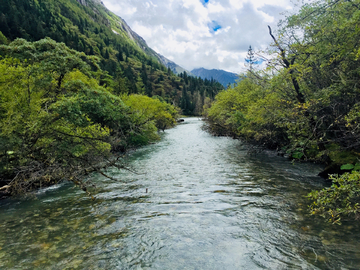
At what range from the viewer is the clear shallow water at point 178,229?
18.1 ft

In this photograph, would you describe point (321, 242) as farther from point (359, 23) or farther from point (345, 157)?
point (359, 23)

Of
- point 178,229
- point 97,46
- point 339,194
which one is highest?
point 97,46

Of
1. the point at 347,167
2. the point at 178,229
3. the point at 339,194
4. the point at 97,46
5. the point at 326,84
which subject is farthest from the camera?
the point at 97,46

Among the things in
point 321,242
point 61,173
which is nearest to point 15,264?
point 61,173

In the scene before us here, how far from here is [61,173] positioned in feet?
32.3

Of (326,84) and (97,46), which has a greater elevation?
(97,46)

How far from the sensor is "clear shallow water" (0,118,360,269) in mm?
5527

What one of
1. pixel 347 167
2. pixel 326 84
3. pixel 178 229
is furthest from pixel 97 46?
pixel 178 229

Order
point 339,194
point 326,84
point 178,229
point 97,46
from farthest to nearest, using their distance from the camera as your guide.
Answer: point 97,46
point 326,84
point 178,229
point 339,194

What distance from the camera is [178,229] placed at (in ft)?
23.7

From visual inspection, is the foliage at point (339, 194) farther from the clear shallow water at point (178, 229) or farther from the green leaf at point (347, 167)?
the green leaf at point (347, 167)

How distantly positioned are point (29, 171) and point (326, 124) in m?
14.8

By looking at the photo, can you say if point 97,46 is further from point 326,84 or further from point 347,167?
point 347,167

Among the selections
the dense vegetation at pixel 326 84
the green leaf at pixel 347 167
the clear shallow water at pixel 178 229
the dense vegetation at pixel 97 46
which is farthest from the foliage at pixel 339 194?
the dense vegetation at pixel 97 46
